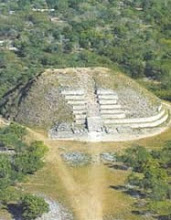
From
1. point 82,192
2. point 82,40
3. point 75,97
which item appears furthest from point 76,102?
point 82,40

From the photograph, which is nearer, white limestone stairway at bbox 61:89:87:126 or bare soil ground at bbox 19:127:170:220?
bare soil ground at bbox 19:127:170:220

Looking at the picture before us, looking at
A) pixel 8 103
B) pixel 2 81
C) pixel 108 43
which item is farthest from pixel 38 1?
pixel 8 103

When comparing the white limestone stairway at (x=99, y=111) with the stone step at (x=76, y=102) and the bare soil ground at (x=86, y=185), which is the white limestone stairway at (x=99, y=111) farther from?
the bare soil ground at (x=86, y=185)

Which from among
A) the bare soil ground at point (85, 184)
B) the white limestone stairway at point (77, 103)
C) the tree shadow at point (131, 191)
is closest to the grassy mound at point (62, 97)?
the white limestone stairway at point (77, 103)

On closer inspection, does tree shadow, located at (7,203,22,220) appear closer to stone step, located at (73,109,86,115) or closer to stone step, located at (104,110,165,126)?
stone step, located at (73,109,86,115)

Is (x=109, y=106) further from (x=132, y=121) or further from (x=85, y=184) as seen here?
(x=85, y=184)

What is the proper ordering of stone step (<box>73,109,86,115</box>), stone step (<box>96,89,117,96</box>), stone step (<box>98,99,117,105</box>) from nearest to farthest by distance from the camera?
stone step (<box>73,109,86,115</box>)
stone step (<box>98,99,117,105</box>)
stone step (<box>96,89,117,96</box>)

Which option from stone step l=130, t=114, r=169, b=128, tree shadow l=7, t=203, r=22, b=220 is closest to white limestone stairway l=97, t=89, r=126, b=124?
stone step l=130, t=114, r=169, b=128
